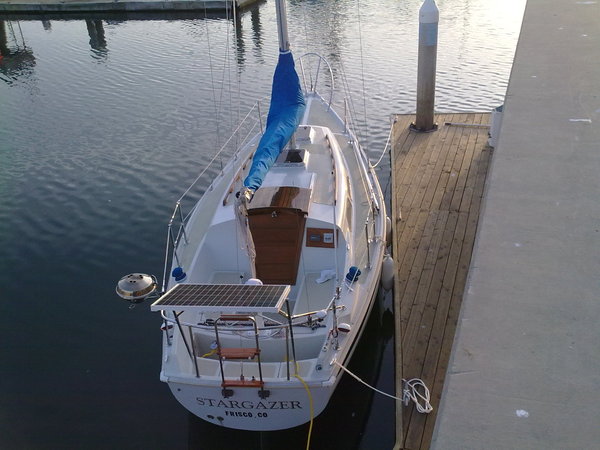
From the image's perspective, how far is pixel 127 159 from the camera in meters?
17.7

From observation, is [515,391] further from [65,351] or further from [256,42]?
[256,42]

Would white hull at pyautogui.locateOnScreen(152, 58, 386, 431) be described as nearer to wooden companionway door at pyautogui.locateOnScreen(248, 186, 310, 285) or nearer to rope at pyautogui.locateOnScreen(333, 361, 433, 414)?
wooden companionway door at pyautogui.locateOnScreen(248, 186, 310, 285)

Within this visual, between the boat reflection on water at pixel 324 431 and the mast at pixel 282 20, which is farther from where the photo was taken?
the mast at pixel 282 20

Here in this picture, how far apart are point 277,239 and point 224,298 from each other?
2875 mm

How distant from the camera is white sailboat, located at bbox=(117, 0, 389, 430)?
7340mm

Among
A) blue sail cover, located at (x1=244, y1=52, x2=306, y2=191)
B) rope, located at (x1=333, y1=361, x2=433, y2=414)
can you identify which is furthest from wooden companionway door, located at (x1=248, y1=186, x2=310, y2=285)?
rope, located at (x1=333, y1=361, x2=433, y2=414)

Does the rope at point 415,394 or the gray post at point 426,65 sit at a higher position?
the gray post at point 426,65

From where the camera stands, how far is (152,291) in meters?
11.7

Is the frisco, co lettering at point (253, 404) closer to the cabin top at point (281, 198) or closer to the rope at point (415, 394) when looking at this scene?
the rope at point (415, 394)

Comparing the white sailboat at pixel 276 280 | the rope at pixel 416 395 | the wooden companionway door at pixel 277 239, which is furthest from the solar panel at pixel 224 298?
the rope at pixel 416 395

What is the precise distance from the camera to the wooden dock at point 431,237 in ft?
28.0

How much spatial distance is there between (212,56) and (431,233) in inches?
780

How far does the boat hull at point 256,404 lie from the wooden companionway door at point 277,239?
249 centimetres

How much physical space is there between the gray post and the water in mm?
1736
